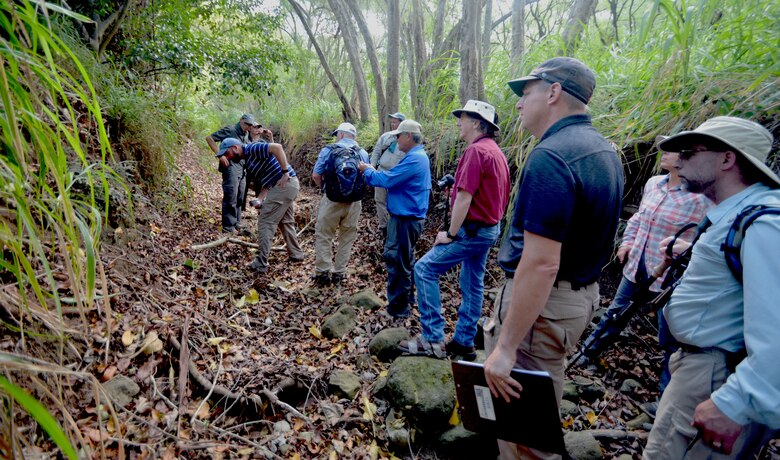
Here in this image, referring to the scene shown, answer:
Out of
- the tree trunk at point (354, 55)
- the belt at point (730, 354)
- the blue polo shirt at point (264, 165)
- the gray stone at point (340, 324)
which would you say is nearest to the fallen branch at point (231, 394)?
the gray stone at point (340, 324)

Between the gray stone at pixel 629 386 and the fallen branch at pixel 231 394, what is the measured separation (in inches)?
106

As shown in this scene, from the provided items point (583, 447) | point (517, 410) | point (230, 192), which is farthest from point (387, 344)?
point (230, 192)

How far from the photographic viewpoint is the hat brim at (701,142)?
148 centimetres

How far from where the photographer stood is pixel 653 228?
305 centimetres

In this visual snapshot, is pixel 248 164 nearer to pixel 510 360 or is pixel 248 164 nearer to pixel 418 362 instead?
pixel 418 362

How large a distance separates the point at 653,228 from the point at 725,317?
1.79m

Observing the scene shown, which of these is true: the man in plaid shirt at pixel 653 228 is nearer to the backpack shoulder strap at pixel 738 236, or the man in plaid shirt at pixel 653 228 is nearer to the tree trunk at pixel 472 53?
the backpack shoulder strap at pixel 738 236

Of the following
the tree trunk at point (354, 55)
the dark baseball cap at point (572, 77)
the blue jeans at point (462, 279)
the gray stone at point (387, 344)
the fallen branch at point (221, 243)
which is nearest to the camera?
the dark baseball cap at point (572, 77)

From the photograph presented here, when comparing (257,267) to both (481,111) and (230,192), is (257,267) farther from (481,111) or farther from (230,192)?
(481,111)

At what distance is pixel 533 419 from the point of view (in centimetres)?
172

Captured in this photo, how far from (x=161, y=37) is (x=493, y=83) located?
4.92 m

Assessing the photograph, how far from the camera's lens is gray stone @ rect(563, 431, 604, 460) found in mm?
2475

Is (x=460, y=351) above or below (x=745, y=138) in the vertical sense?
below

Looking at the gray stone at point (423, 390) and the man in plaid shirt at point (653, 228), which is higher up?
the man in plaid shirt at point (653, 228)
